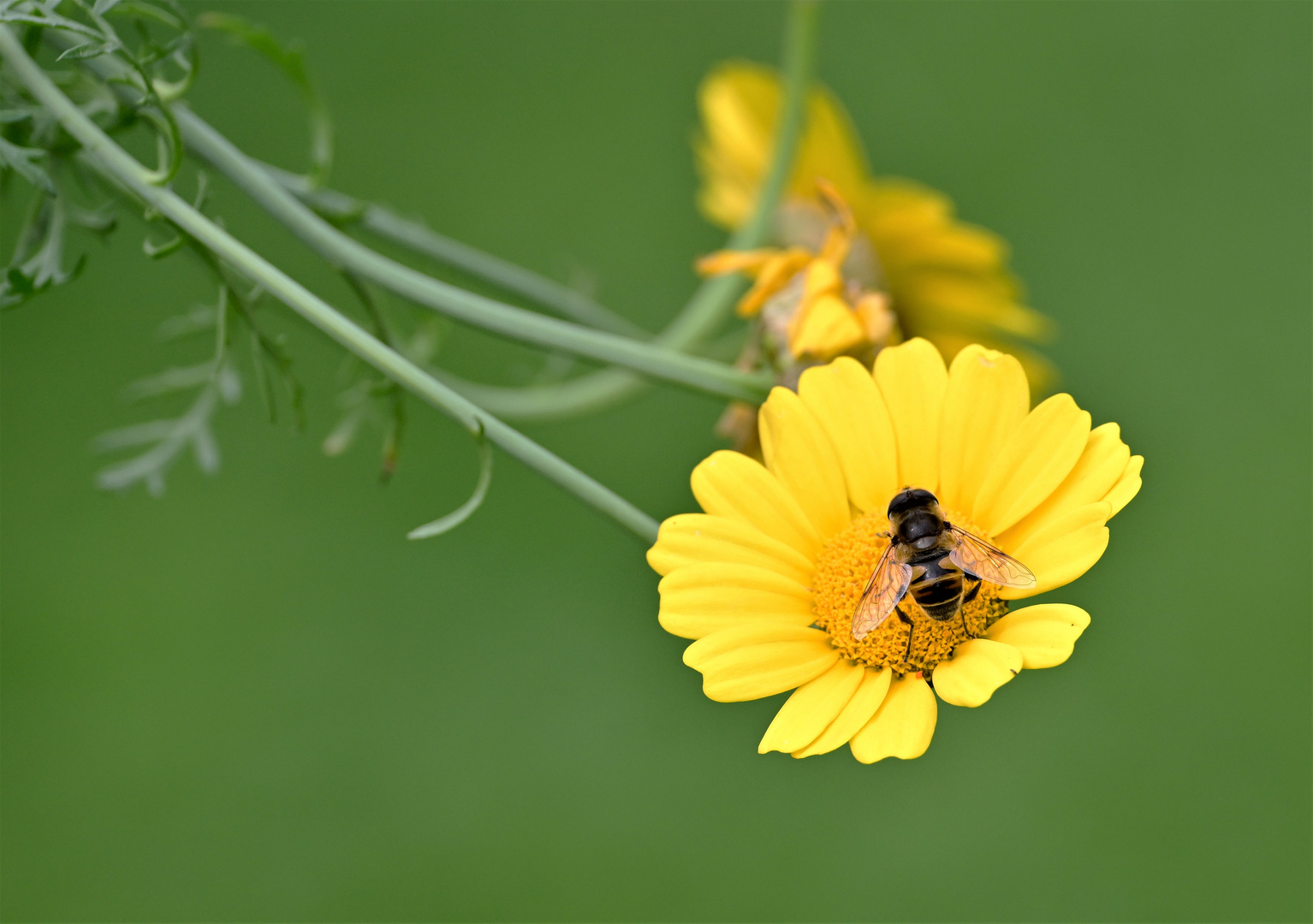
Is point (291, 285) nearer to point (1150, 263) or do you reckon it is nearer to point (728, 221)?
point (728, 221)

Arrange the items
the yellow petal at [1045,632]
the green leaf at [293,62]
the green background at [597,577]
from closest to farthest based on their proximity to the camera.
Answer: the yellow petal at [1045,632], the green leaf at [293,62], the green background at [597,577]

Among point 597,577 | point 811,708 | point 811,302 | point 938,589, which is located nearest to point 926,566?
point 938,589

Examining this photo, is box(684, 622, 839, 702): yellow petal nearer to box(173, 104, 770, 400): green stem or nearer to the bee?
the bee

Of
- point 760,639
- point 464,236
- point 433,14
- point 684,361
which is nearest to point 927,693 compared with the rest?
point 760,639

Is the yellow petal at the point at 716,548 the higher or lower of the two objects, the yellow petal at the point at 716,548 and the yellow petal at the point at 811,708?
the higher

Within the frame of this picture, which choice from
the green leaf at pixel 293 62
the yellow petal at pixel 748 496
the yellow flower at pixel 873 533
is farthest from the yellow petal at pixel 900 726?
the green leaf at pixel 293 62

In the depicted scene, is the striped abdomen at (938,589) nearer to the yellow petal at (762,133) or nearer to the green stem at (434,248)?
the green stem at (434,248)

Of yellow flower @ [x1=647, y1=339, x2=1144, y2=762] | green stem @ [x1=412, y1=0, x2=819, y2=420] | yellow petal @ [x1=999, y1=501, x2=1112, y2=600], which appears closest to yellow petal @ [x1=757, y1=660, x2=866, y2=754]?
yellow flower @ [x1=647, y1=339, x2=1144, y2=762]
